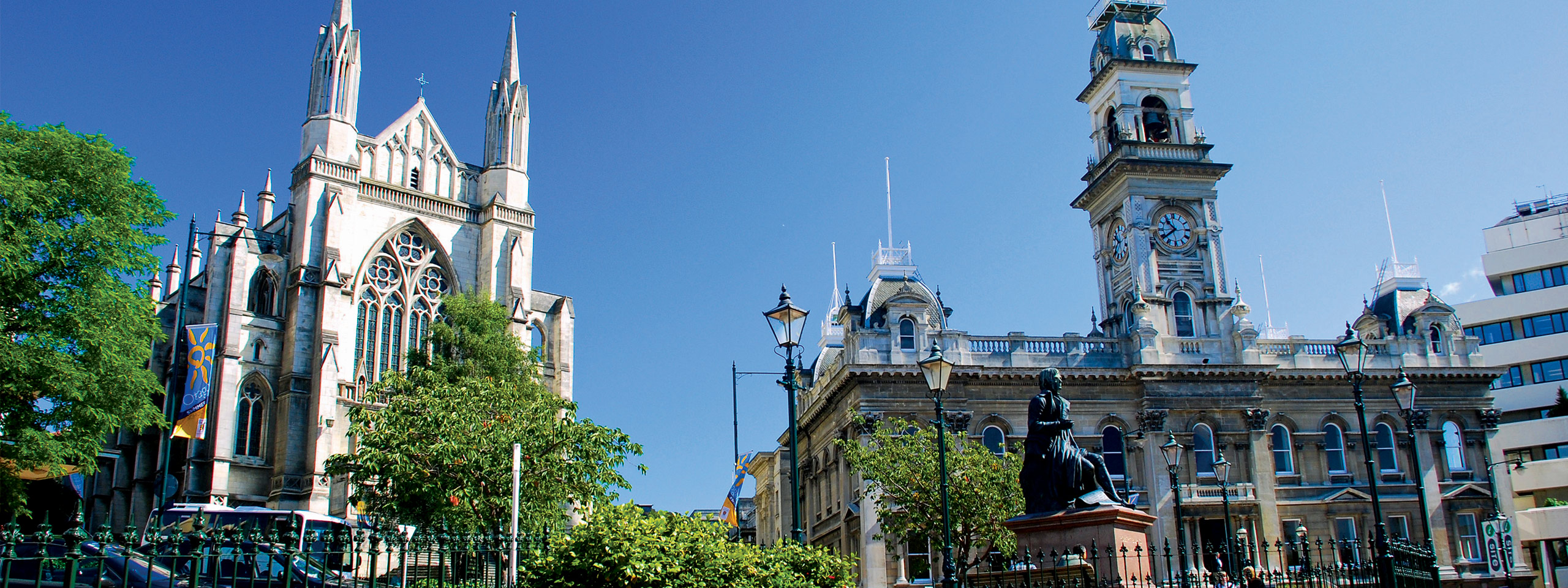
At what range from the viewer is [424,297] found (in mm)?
46406

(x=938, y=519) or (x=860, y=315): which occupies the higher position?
(x=860, y=315)

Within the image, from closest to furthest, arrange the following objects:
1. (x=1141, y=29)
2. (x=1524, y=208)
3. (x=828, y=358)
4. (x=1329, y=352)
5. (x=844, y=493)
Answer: (x=844, y=493) → (x=1329, y=352) → (x=1141, y=29) → (x=828, y=358) → (x=1524, y=208)

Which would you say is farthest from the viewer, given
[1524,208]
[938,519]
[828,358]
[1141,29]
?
[1524,208]

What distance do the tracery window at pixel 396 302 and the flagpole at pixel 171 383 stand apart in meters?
6.25

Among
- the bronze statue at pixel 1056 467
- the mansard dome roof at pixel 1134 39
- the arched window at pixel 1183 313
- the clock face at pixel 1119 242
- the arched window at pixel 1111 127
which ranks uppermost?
the mansard dome roof at pixel 1134 39

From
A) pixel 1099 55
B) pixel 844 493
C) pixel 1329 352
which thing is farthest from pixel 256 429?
pixel 1329 352

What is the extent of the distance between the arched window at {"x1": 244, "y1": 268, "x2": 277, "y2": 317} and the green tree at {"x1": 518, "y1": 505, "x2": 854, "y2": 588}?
108 feet

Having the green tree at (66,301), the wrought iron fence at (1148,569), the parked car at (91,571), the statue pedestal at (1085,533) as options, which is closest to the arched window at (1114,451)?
the wrought iron fence at (1148,569)

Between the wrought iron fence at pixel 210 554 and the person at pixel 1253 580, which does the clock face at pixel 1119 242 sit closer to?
the person at pixel 1253 580

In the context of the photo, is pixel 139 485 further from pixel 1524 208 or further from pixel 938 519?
pixel 1524 208

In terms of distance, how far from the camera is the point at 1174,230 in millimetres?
44781

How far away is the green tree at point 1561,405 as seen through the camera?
5316 centimetres

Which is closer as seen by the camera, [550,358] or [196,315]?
[196,315]

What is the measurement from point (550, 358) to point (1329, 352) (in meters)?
30.8
